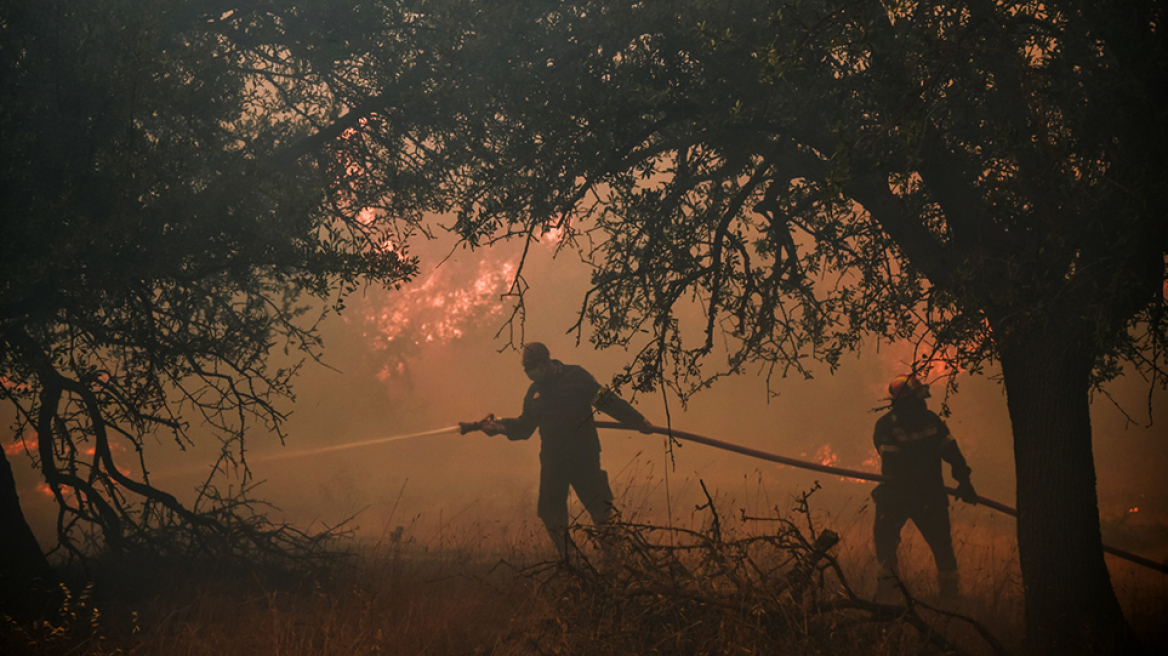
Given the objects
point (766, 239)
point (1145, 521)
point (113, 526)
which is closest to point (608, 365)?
point (1145, 521)

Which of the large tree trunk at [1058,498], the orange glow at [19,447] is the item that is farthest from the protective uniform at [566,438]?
the orange glow at [19,447]

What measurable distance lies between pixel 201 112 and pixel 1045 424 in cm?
759

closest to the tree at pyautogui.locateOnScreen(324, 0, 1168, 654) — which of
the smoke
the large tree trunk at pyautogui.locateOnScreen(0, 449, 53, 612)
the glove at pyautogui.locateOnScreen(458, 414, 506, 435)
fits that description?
the glove at pyautogui.locateOnScreen(458, 414, 506, 435)

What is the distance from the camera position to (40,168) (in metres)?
5.15

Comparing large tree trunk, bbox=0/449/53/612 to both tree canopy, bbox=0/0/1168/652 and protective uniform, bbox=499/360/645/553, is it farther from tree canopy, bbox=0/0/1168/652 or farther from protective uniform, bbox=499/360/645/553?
protective uniform, bbox=499/360/645/553

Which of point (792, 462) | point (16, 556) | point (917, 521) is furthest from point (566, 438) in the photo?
point (16, 556)

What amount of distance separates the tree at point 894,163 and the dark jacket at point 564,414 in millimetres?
1646

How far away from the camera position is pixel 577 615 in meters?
4.18

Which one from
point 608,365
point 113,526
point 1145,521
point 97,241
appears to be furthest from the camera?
point 608,365

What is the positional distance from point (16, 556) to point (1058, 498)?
8.47 m

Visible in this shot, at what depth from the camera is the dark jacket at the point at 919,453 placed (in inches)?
309

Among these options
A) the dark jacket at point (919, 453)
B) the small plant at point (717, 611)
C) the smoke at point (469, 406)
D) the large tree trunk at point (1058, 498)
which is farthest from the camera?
the smoke at point (469, 406)

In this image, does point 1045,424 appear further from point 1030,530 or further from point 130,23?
point 130,23

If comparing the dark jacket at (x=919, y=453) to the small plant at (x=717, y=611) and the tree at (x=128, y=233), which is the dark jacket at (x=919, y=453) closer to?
the small plant at (x=717, y=611)
